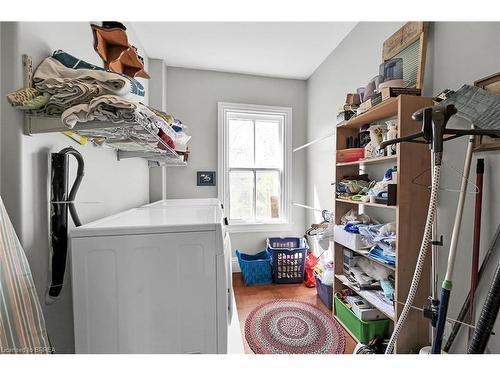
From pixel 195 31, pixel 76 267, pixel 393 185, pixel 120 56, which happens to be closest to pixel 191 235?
pixel 76 267

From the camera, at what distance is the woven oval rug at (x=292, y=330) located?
163 cm

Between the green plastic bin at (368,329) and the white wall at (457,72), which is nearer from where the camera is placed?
the white wall at (457,72)

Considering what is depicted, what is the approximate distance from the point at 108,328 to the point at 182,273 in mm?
373

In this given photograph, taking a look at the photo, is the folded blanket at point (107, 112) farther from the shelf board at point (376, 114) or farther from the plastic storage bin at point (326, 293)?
the plastic storage bin at point (326, 293)

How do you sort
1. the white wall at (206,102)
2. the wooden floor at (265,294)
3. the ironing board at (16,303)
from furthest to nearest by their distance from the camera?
the white wall at (206,102) < the wooden floor at (265,294) < the ironing board at (16,303)

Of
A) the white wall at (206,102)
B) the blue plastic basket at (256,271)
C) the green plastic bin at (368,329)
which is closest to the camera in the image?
the green plastic bin at (368,329)

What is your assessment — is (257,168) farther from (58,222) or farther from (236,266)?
(58,222)

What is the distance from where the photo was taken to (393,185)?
1355 millimetres

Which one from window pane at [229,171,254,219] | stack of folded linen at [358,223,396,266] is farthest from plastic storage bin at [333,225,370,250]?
window pane at [229,171,254,219]

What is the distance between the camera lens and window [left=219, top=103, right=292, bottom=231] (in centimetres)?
305

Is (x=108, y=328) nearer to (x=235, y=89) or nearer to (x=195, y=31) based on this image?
(x=195, y=31)

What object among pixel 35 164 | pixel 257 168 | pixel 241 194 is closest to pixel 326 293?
pixel 241 194

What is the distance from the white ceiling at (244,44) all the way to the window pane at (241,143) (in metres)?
0.69

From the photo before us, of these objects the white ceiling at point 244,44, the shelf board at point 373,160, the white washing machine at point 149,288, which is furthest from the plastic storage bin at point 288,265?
the white ceiling at point 244,44
